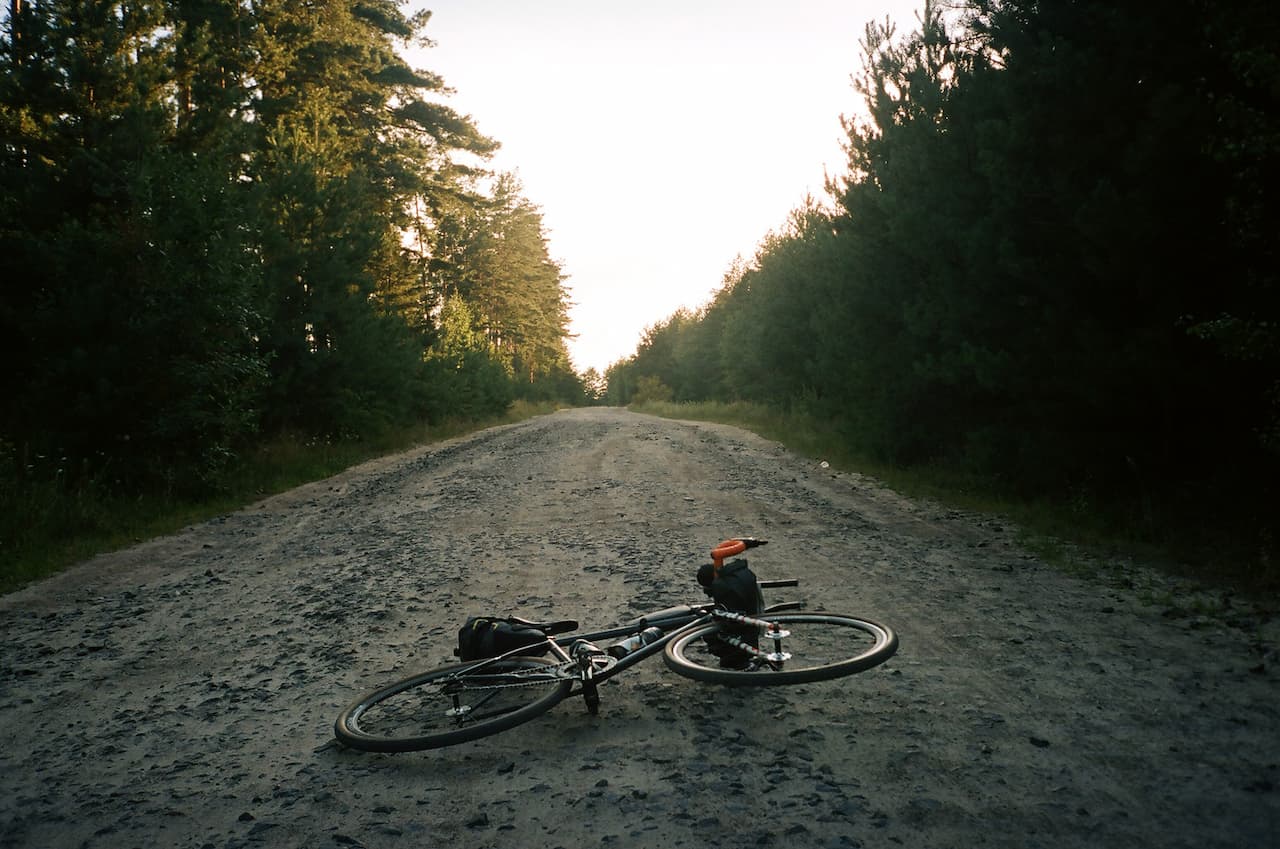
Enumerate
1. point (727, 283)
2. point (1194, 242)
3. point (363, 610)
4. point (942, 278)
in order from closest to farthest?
1. point (363, 610)
2. point (1194, 242)
3. point (942, 278)
4. point (727, 283)

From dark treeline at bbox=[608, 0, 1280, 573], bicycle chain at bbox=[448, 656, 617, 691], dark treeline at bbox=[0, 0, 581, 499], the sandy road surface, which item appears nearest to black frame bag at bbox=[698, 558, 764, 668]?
the sandy road surface

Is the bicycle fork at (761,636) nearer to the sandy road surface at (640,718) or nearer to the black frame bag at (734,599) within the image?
the black frame bag at (734,599)

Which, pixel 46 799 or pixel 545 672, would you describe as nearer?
pixel 46 799

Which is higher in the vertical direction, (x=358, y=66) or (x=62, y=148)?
(x=358, y=66)

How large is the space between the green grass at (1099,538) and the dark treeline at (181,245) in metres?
11.7

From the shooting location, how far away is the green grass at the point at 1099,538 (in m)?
6.36

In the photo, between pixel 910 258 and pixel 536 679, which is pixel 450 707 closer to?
pixel 536 679

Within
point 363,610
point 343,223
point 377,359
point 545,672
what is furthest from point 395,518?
point 343,223

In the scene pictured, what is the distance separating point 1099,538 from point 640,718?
20.9 feet

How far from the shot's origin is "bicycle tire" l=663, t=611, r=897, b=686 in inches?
149

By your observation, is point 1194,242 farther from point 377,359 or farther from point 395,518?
point 377,359

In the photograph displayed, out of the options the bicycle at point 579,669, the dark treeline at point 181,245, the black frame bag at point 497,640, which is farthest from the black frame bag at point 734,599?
the dark treeline at point 181,245

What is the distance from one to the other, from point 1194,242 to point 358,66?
26.4 metres

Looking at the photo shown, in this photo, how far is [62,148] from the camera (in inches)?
484
